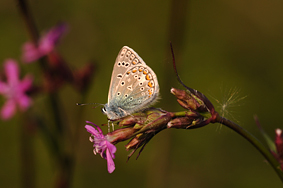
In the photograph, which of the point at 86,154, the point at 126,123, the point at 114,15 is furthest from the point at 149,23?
the point at 126,123

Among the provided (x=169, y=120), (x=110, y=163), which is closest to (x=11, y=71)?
(x=110, y=163)

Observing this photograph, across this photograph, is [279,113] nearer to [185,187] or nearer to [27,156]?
[185,187]

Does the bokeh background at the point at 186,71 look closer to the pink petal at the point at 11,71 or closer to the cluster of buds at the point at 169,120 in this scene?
the pink petal at the point at 11,71

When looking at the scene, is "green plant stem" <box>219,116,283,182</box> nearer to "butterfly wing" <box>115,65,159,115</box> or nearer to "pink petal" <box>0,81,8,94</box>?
"butterfly wing" <box>115,65,159,115</box>

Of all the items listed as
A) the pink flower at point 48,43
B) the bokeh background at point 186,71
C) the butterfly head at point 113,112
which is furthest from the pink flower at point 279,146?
the pink flower at point 48,43

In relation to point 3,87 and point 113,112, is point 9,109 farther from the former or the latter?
point 113,112

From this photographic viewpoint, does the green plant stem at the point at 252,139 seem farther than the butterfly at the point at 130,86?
No
